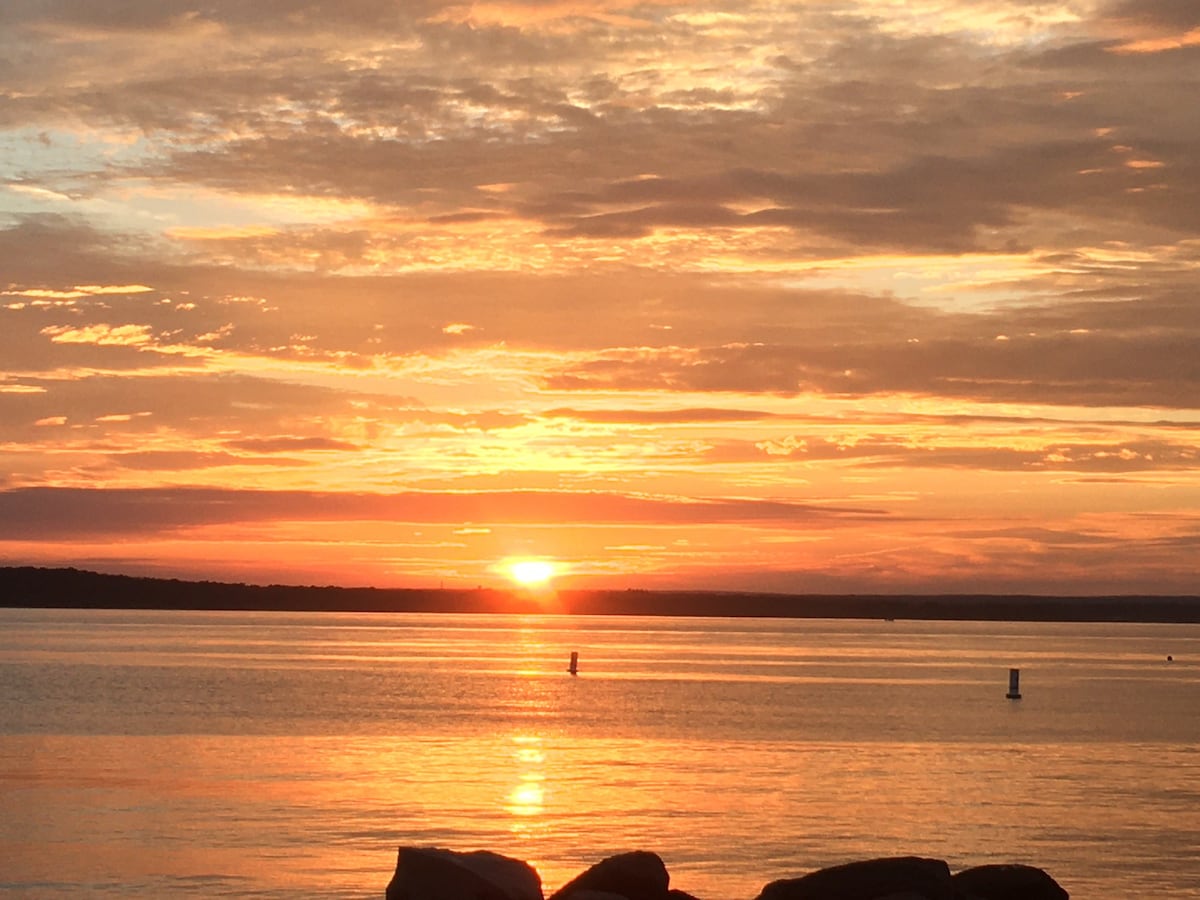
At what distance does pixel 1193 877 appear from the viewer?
28.0m

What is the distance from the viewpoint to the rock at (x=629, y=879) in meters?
23.0

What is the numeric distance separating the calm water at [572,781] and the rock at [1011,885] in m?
3.85

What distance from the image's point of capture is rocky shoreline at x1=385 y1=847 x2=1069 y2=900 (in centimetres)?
2208

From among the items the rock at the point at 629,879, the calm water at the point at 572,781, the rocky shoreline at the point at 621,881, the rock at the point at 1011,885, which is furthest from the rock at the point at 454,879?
the rock at the point at 1011,885

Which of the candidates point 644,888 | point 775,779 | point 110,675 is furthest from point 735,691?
point 644,888

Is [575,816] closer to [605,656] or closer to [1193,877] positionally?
[1193,877]

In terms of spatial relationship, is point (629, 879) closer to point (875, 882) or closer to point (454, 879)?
point (454, 879)

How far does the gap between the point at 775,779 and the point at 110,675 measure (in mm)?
62214

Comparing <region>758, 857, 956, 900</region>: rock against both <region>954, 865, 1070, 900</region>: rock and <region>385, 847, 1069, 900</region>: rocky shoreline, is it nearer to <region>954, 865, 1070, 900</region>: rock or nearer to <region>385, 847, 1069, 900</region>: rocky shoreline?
<region>385, 847, 1069, 900</region>: rocky shoreline

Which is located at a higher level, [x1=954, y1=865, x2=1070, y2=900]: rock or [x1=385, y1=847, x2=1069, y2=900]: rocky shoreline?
[x1=385, y1=847, x2=1069, y2=900]: rocky shoreline

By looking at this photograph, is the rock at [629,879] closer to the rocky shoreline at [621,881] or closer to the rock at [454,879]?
the rocky shoreline at [621,881]

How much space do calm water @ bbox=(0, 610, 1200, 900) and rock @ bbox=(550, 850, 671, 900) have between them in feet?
9.98

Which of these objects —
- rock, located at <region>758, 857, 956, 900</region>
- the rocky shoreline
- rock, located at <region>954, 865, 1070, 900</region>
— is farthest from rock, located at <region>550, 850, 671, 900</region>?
rock, located at <region>954, 865, 1070, 900</region>

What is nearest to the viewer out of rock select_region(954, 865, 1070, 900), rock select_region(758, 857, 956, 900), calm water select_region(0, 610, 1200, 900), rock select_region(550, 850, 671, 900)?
rock select_region(758, 857, 956, 900)
